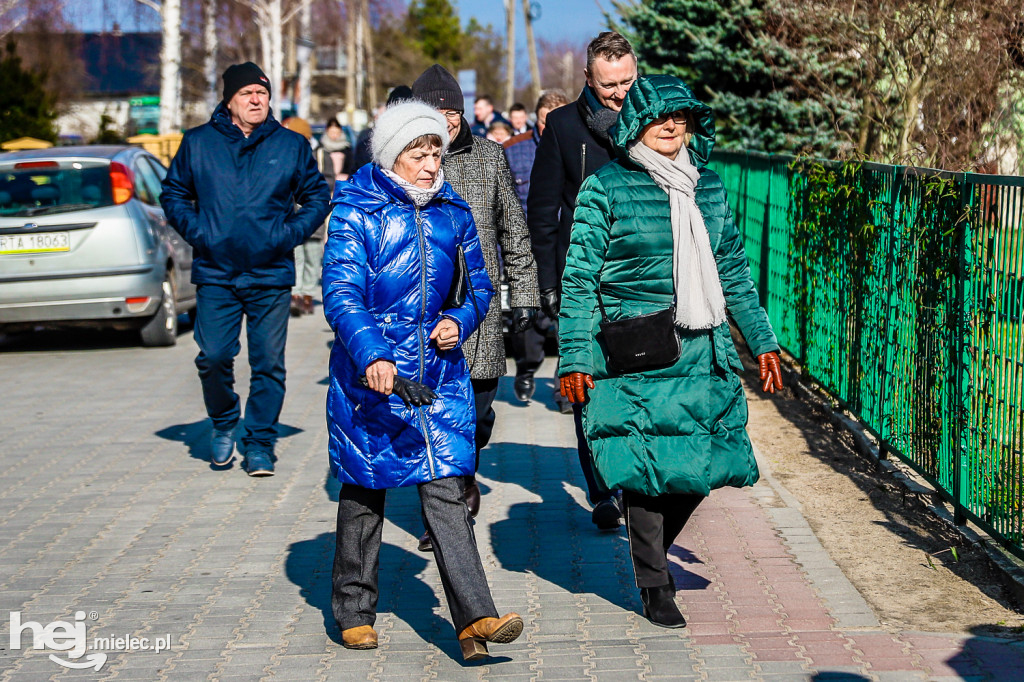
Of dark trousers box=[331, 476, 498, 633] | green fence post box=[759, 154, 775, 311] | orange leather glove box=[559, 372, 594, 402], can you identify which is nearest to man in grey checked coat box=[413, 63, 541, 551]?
orange leather glove box=[559, 372, 594, 402]

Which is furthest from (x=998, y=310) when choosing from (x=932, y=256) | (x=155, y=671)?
(x=155, y=671)

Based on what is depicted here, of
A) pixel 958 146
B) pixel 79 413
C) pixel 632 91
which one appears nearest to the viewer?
pixel 632 91

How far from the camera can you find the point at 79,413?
367 inches

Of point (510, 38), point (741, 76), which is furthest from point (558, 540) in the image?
point (510, 38)

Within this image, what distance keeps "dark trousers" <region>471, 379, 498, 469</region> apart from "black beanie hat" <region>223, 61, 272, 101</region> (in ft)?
7.44

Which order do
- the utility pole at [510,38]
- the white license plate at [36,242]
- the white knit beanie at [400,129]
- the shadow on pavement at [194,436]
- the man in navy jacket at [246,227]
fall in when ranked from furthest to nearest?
the utility pole at [510,38] → the white license plate at [36,242] → the shadow on pavement at [194,436] → the man in navy jacket at [246,227] → the white knit beanie at [400,129]

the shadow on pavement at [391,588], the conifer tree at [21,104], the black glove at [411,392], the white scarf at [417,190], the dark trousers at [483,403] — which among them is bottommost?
the shadow on pavement at [391,588]

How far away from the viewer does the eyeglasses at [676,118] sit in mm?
4691

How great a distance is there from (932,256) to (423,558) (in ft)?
8.57

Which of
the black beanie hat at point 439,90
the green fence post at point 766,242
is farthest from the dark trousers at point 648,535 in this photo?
the green fence post at point 766,242

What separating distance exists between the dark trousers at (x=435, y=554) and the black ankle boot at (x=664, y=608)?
0.69m

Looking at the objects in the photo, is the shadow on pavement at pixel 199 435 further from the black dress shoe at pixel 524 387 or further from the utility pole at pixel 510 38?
the utility pole at pixel 510 38

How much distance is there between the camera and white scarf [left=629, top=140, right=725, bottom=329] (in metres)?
4.64

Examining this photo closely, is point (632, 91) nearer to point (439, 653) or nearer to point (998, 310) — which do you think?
point (998, 310)
